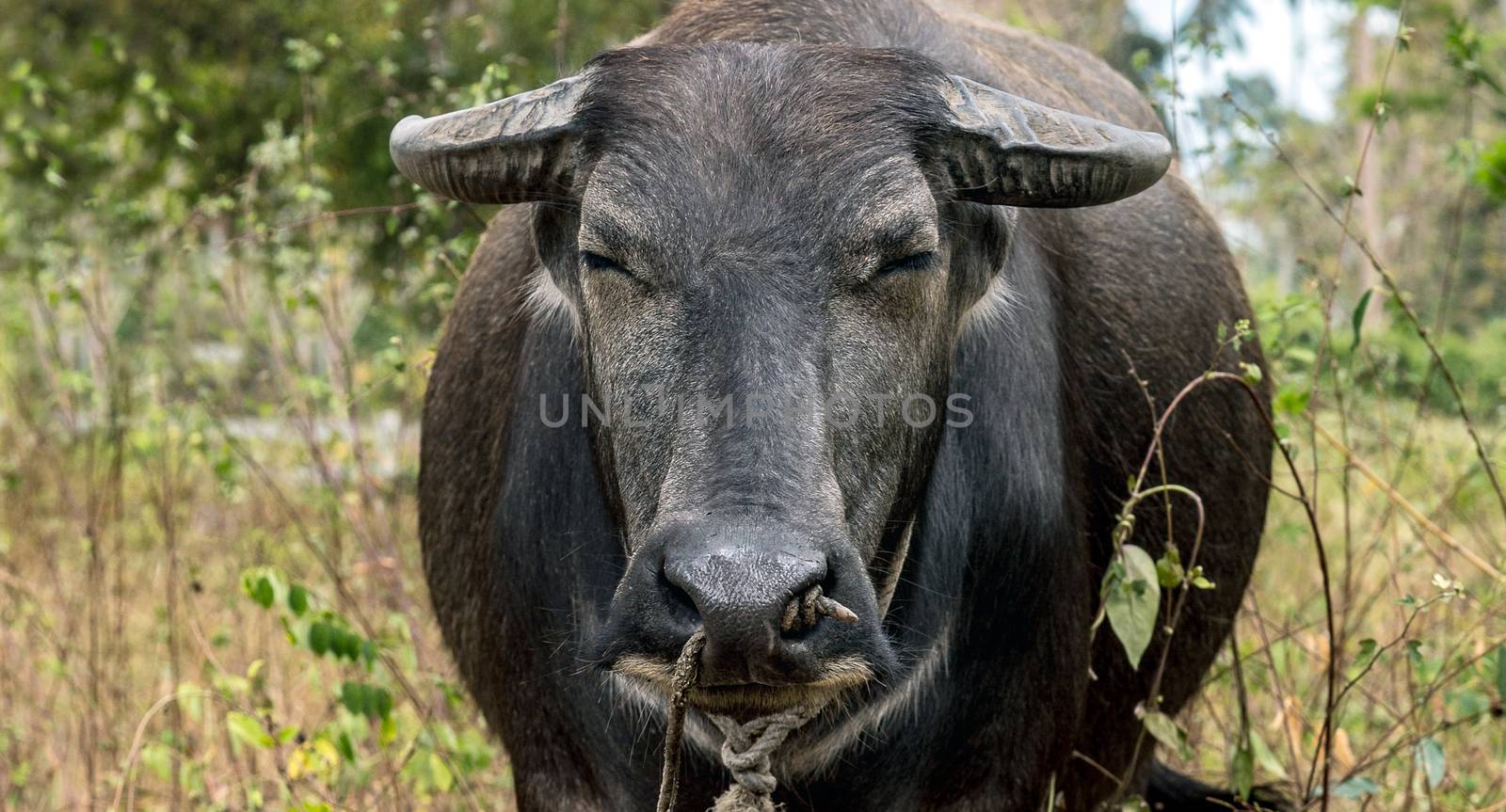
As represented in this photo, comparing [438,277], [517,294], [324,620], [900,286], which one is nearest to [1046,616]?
[900,286]

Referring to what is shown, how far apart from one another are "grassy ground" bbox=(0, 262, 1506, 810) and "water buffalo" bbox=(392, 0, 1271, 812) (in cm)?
46

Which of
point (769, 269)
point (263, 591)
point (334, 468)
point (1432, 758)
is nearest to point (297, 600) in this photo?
point (263, 591)

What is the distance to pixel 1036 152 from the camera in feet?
9.75

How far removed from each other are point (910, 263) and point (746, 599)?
942mm

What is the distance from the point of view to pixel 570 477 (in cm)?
349

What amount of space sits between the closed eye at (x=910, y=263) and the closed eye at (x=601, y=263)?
49cm

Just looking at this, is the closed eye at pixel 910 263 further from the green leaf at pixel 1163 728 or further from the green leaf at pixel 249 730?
the green leaf at pixel 249 730

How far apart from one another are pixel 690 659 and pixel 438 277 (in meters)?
4.49

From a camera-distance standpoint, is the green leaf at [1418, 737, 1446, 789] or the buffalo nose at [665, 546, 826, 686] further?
the green leaf at [1418, 737, 1446, 789]

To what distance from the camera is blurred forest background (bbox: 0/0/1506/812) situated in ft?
14.4

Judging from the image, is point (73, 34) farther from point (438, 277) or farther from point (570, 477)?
point (570, 477)

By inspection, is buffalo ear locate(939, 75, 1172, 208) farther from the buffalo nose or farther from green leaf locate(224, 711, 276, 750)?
green leaf locate(224, 711, 276, 750)

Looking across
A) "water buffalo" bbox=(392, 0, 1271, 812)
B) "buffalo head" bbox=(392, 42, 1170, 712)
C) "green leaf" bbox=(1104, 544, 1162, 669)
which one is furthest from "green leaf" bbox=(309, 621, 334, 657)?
"green leaf" bbox=(1104, 544, 1162, 669)

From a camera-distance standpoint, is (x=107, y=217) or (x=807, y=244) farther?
(x=107, y=217)
